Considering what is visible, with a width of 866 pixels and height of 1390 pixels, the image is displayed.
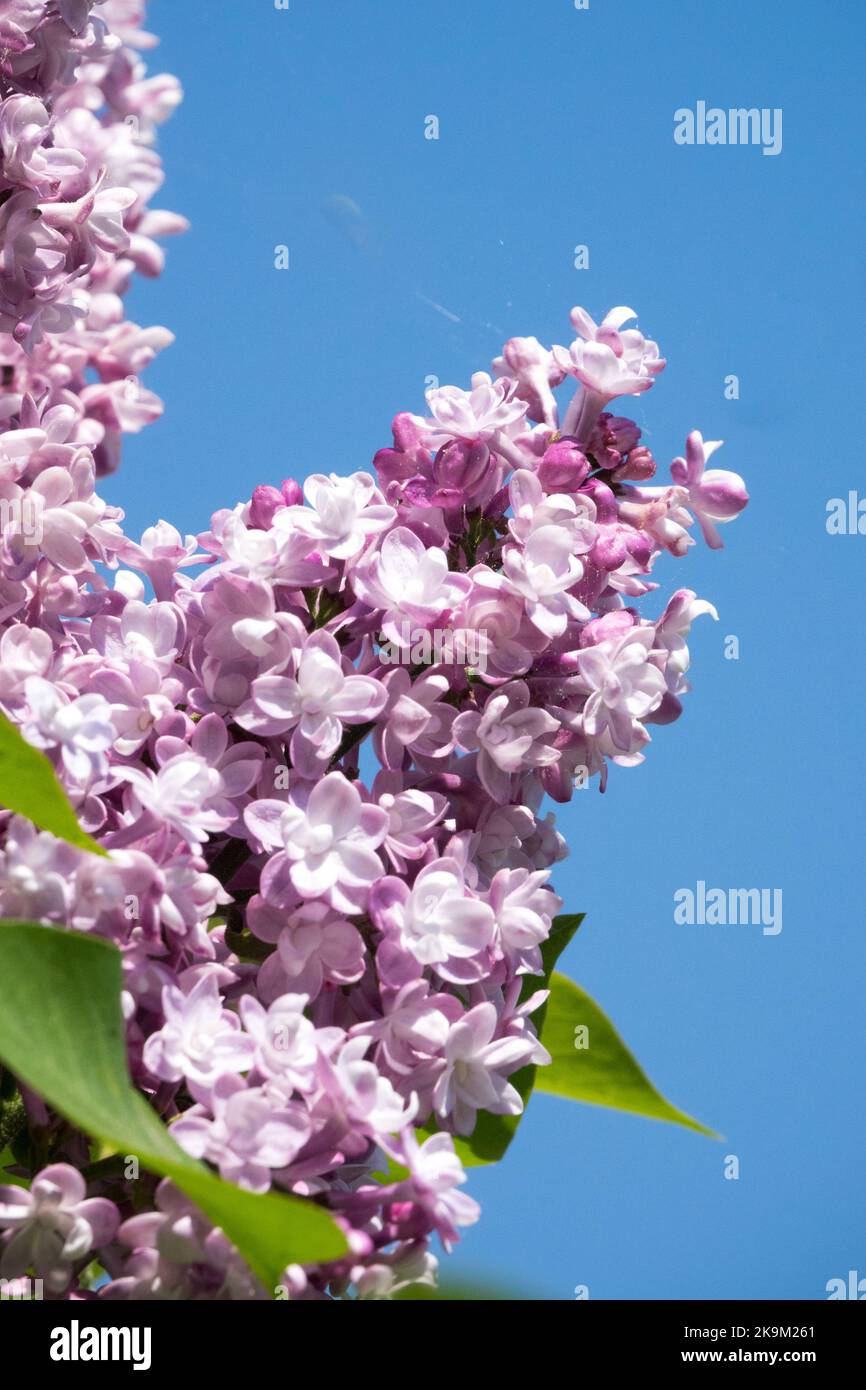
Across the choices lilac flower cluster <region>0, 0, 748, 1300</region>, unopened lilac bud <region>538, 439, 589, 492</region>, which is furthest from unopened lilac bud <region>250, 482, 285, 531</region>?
unopened lilac bud <region>538, 439, 589, 492</region>

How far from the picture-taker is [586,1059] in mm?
888

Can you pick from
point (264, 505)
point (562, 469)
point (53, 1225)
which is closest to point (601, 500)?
point (562, 469)

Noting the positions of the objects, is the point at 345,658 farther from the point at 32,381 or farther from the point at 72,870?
the point at 32,381

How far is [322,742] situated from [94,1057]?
20cm

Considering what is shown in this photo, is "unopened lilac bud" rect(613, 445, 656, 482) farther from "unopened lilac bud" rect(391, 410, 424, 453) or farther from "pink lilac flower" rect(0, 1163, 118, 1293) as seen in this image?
"pink lilac flower" rect(0, 1163, 118, 1293)

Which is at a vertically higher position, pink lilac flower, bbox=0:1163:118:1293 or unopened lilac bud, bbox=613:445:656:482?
unopened lilac bud, bbox=613:445:656:482

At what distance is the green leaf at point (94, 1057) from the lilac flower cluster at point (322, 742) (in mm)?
38

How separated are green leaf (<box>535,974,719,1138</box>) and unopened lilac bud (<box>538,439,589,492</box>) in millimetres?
285

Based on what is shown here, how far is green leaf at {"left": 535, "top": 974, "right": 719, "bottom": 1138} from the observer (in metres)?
0.87

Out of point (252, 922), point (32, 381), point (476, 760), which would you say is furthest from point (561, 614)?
point (32, 381)

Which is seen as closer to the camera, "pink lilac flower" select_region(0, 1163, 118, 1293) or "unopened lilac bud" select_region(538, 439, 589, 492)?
"pink lilac flower" select_region(0, 1163, 118, 1293)

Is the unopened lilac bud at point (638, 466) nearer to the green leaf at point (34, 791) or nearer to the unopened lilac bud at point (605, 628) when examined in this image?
the unopened lilac bud at point (605, 628)

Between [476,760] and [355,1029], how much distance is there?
6.5 inches

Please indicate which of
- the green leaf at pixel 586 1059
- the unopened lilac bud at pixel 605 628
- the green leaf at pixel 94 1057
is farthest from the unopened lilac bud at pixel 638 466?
the green leaf at pixel 94 1057
